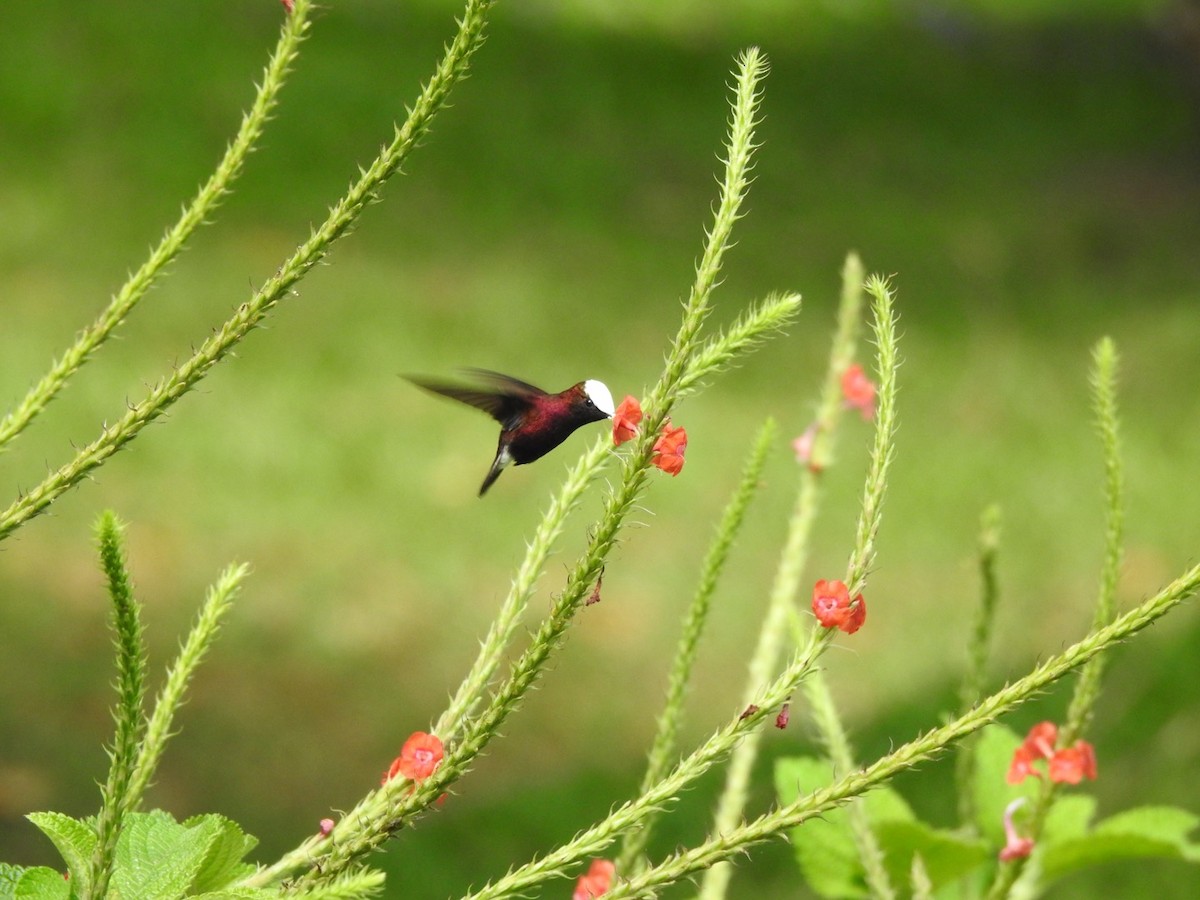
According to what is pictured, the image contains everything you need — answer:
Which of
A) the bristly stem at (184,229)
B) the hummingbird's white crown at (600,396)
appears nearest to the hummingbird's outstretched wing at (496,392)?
the hummingbird's white crown at (600,396)

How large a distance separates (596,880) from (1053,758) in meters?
0.37

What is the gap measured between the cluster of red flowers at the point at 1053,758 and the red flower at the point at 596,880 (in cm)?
32

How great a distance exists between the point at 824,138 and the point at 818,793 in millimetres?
9695

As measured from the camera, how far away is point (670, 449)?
2.84 feet

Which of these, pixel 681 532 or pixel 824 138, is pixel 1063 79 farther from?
pixel 681 532

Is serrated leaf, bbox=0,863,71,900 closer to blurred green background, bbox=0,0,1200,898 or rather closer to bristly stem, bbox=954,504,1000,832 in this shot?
bristly stem, bbox=954,504,1000,832

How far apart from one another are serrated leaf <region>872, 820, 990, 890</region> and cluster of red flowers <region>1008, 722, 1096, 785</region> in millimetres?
117

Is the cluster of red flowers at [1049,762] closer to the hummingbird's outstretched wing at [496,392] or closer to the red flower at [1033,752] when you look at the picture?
the red flower at [1033,752]

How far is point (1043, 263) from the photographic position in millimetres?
9383

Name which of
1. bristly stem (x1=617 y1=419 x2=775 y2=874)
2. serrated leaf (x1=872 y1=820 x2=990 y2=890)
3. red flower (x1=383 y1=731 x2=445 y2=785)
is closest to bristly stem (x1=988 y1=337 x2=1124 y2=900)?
serrated leaf (x1=872 y1=820 x2=990 y2=890)

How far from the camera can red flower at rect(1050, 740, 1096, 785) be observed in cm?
114

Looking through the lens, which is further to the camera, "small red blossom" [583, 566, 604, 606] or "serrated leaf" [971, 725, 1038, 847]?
"serrated leaf" [971, 725, 1038, 847]

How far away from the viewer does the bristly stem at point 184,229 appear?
2.94 feet

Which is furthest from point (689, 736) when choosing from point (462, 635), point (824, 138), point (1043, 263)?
point (824, 138)
